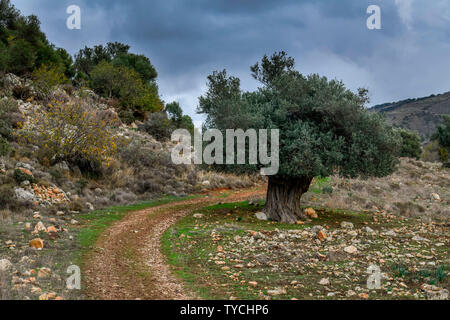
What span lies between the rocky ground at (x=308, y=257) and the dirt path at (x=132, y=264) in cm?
47

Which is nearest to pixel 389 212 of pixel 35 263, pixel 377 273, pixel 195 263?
pixel 377 273

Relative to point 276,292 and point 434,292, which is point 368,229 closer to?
point 434,292

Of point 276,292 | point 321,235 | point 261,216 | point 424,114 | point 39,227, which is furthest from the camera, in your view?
point 424,114

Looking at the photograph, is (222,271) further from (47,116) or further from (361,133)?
(47,116)

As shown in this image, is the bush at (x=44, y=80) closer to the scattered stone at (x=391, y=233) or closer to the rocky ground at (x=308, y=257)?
the rocky ground at (x=308, y=257)

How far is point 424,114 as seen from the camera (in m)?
110

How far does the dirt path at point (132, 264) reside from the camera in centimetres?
733

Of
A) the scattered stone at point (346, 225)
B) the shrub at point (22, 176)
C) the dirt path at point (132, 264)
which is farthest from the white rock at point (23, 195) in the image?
the scattered stone at point (346, 225)

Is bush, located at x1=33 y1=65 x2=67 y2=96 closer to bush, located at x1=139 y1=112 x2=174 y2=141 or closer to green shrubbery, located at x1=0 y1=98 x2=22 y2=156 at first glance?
green shrubbery, located at x1=0 y1=98 x2=22 y2=156

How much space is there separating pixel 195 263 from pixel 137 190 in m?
13.2

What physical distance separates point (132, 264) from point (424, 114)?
397 feet

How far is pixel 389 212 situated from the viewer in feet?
63.8

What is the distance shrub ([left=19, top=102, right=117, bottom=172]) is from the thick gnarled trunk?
10406 mm

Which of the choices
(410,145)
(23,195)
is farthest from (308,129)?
(410,145)
